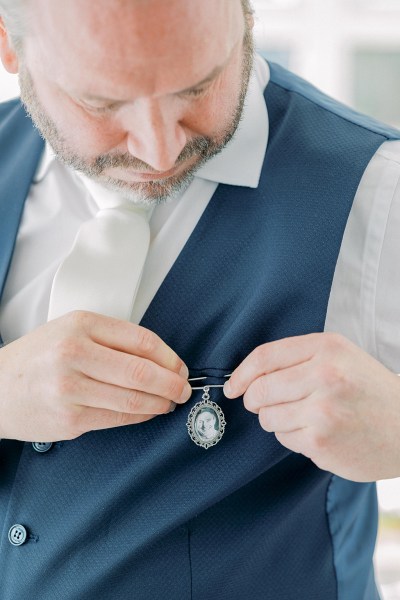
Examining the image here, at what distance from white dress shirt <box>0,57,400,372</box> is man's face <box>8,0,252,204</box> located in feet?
0.24

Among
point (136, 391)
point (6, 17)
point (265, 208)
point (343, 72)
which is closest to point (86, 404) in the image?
point (136, 391)

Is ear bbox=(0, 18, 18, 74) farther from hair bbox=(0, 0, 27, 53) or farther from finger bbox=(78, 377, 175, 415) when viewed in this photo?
finger bbox=(78, 377, 175, 415)

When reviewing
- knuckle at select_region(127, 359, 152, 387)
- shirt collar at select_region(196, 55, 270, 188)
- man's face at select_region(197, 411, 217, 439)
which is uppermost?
shirt collar at select_region(196, 55, 270, 188)

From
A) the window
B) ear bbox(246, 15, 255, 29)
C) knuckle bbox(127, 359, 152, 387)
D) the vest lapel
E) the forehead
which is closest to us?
the forehead

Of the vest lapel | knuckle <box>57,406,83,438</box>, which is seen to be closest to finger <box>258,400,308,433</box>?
knuckle <box>57,406,83,438</box>

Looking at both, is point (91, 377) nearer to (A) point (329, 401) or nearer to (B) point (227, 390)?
(B) point (227, 390)

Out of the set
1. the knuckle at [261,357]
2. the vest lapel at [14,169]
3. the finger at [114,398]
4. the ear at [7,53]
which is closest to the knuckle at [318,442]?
the knuckle at [261,357]

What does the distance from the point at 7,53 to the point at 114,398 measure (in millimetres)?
478

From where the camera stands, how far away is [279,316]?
104 cm

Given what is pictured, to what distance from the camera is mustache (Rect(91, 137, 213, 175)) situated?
993 mm

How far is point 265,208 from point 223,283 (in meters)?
0.12

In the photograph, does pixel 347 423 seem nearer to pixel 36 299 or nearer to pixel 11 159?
pixel 36 299

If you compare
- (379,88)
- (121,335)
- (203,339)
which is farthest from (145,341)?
(379,88)

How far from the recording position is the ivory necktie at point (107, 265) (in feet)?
3.47
